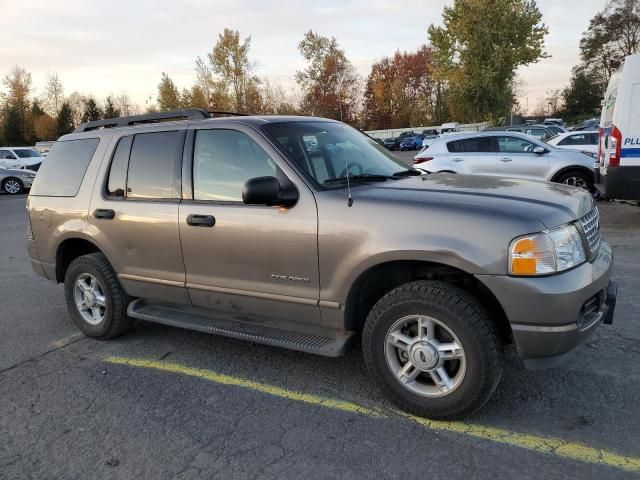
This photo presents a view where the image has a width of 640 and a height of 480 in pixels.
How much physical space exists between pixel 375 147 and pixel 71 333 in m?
3.26

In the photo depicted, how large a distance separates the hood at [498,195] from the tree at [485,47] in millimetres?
38129

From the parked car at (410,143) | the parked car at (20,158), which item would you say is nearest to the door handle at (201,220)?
the parked car at (20,158)

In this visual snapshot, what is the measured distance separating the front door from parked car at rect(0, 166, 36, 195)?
19668mm

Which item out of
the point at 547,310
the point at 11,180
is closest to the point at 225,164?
the point at 547,310

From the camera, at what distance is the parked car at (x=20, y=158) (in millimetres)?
23547

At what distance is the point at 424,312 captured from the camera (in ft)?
9.92

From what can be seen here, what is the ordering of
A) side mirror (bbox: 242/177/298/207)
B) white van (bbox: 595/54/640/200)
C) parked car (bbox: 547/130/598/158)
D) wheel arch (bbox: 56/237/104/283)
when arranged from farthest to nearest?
1. parked car (bbox: 547/130/598/158)
2. white van (bbox: 595/54/640/200)
3. wheel arch (bbox: 56/237/104/283)
4. side mirror (bbox: 242/177/298/207)

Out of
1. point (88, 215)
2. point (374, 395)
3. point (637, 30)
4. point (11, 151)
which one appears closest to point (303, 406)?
point (374, 395)

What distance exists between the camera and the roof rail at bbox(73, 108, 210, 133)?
4.21 meters

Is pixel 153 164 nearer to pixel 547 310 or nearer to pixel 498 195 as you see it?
pixel 498 195

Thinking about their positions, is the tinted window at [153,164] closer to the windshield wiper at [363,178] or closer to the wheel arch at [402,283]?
the windshield wiper at [363,178]

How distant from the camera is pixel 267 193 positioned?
10.7 feet

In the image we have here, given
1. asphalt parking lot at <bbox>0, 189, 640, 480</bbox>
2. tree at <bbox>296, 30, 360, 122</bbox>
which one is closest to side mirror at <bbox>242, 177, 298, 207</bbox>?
asphalt parking lot at <bbox>0, 189, 640, 480</bbox>

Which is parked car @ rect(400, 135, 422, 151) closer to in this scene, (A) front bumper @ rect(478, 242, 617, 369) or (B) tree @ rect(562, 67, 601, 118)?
(B) tree @ rect(562, 67, 601, 118)
